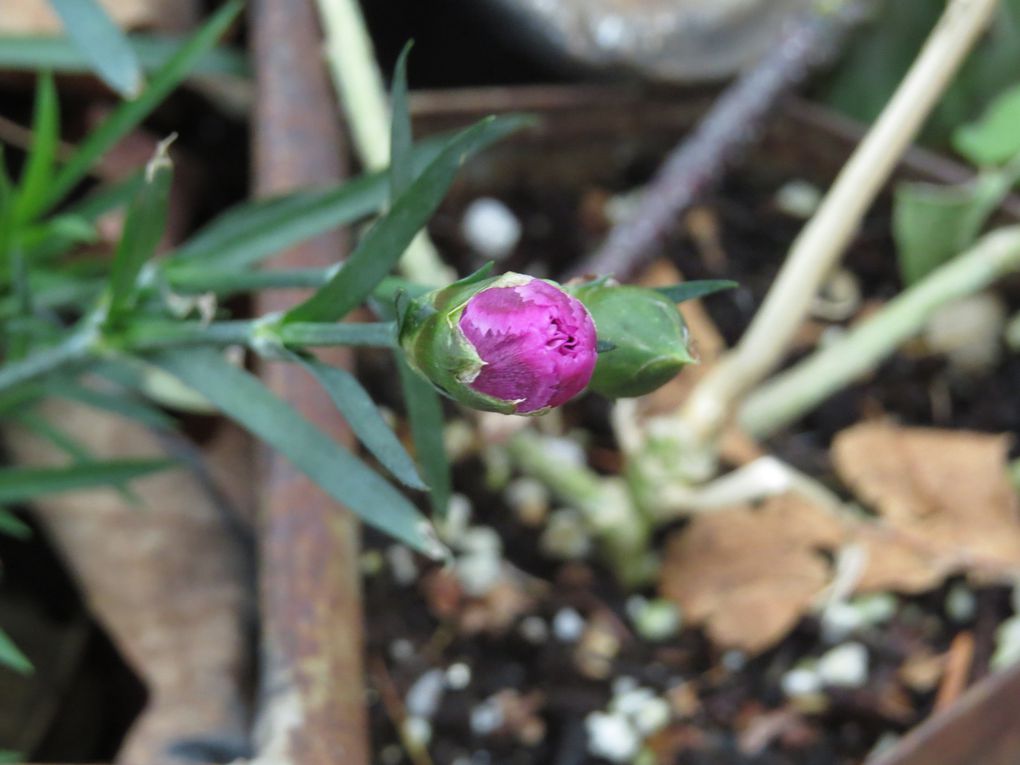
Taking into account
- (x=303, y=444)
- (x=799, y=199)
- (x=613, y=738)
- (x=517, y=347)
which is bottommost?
(x=613, y=738)

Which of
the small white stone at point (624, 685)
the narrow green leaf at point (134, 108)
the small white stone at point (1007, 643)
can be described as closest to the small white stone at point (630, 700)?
the small white stone at point (624, 685)

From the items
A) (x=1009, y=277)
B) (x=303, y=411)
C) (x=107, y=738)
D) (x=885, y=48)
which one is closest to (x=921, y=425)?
(x=1009, y=277)

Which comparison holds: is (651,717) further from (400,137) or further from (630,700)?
(400,137)

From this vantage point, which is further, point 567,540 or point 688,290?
point 567,540

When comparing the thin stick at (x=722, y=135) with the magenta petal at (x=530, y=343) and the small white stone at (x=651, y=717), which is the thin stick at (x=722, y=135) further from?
the magenta petal at (x=530, y=343)

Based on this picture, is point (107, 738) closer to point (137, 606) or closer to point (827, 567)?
point (137, 606)

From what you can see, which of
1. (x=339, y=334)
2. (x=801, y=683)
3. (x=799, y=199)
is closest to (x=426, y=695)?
(x=801, y=683)

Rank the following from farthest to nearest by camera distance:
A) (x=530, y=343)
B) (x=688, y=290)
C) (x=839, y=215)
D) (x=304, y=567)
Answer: (x=839, y=215) < (x=304, y=567) < (x=688, y=290) < (x=530, y=343)

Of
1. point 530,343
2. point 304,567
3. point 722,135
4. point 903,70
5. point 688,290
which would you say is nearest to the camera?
point 530,343
